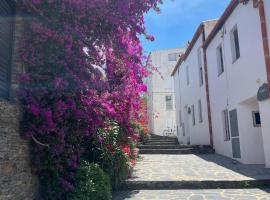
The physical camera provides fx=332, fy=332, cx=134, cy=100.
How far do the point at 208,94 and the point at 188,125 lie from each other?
575cm

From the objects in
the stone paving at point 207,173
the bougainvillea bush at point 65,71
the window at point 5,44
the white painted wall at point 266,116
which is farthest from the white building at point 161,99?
Result: the window at point 5,44

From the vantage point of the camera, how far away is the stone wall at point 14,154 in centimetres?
458

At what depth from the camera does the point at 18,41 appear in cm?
540

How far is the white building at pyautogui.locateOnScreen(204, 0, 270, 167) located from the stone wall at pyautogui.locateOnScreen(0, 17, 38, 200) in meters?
6.54

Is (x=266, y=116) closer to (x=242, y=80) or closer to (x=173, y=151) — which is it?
(x=242, y=80)

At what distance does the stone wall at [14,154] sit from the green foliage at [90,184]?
78 centimetres

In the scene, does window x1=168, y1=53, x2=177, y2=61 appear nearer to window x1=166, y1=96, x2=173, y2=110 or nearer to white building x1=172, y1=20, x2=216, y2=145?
window x1=166, y1=96, x2=173, y2=110

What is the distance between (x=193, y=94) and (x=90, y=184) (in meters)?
14.1

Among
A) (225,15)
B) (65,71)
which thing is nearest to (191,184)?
(65,71)

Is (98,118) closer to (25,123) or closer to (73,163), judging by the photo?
(73,163)

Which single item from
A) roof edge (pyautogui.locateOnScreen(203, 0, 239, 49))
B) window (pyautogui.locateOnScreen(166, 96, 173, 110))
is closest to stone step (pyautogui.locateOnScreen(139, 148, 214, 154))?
roof edge (pyautogui.locateOnScreen(203, 0, 239, 49))

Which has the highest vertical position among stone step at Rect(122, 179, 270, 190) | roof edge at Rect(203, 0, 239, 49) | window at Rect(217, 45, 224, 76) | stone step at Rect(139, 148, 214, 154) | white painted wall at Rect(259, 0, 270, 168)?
roof edge at Rect(203, 0, 239, 49)

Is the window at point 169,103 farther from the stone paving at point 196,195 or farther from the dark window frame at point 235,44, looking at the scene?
the stone paving at point 196,195

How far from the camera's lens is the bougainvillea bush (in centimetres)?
535
